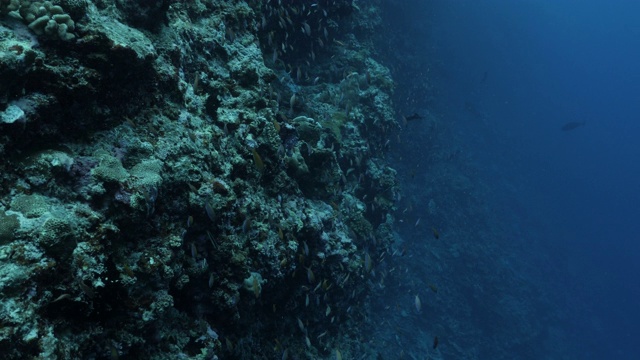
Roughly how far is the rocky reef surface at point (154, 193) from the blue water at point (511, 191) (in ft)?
46.2

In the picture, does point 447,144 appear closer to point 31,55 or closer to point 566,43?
point 31,55

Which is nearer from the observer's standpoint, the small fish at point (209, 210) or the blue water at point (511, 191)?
the small fish at point (209, 210)

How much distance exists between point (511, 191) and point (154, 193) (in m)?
39.4

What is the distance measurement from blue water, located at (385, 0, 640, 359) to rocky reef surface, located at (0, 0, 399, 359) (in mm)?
14076

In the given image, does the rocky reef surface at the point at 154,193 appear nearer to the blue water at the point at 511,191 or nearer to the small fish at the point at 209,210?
the small fish at the point at 209,210

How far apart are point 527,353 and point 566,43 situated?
94.7m

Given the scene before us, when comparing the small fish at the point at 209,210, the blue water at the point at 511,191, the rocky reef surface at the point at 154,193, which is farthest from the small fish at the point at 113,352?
the blue water at the point at 511,191

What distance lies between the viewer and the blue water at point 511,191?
22.5 metres

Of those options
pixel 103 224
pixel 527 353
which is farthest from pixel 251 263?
pixel 527 353

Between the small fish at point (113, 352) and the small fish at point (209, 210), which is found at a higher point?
the small fish at point (209, 210)

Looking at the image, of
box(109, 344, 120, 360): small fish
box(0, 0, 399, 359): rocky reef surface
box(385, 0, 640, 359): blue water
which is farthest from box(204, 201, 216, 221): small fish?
box(385, 0, 640, 359): blue water

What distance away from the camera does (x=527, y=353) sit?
74.8 ft

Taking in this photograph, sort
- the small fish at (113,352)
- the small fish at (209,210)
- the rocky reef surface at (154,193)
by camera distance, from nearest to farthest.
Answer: the rocky reef surface at (154,193) → the small fish at (113,352) → the small fish at (209,210)

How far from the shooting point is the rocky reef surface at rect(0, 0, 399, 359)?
2.92 metres
